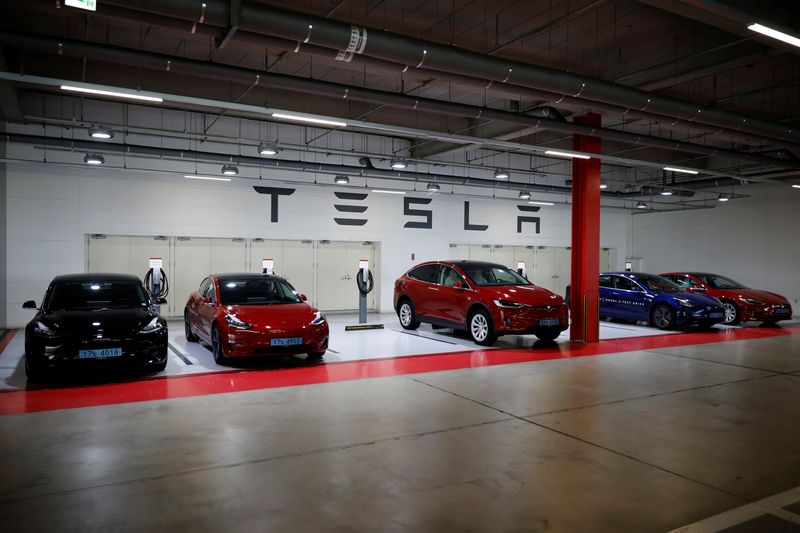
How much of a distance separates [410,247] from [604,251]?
9.14m

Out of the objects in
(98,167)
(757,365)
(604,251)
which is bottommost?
(757,365)

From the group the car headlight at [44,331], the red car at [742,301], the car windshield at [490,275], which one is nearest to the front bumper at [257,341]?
the car headlight at [44,331]

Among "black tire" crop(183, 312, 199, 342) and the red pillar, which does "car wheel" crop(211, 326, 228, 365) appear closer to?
"black tire" crop(183, 312, 199, 342)

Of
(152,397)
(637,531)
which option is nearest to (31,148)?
(152,397)

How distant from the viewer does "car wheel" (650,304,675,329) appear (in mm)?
12504

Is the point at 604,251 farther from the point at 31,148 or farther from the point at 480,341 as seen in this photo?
the point at 31,148

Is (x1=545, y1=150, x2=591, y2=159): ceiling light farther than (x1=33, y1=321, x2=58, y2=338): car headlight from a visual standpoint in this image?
Yes

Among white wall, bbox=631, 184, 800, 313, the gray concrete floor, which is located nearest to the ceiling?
the gray concrete floor

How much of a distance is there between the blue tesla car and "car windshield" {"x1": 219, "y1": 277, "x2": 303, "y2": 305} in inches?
325

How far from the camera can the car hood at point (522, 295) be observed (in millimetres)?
9844

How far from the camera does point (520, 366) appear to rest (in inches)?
326

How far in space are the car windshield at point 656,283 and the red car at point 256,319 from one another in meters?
8.38

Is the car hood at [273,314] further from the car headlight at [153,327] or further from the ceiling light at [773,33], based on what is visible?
the ceiling light at [773,33]

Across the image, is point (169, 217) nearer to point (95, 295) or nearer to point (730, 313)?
point (95, 295)
